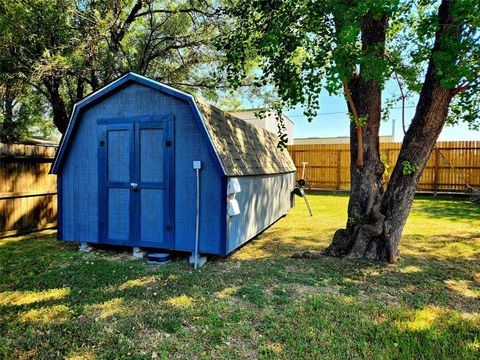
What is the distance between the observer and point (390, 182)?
4363 mm

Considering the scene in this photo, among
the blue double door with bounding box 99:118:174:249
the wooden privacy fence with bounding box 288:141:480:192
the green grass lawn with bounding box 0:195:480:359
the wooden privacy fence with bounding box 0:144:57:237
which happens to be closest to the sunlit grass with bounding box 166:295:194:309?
the green grass lawn with bounding box 0:195:480:359

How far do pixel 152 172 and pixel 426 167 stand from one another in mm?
11830

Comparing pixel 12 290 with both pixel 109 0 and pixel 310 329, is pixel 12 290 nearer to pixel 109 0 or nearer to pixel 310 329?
pixel 310 329

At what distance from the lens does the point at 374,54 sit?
3.64m

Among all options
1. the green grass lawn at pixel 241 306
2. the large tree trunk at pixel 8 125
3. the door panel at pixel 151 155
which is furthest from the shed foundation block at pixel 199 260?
the large tree trunk at pixel 8 125

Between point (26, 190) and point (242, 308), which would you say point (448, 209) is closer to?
point (242, 308)

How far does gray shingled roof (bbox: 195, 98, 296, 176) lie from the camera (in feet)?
14.1

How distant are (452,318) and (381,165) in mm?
2351

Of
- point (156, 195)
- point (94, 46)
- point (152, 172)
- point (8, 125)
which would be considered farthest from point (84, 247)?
point (8, 125)

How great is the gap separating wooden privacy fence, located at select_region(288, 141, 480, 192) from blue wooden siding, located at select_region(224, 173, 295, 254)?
7004 millimetres

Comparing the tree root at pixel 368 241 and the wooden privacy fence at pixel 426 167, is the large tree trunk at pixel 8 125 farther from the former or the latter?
the wooden privacy fence at pixel 426 167

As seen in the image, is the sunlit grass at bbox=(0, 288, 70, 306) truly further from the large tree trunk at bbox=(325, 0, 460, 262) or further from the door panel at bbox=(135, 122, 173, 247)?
the large tree trunk at bbox=(325, 0, 460, 262)

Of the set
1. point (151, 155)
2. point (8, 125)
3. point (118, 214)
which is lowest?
point (118, 214)

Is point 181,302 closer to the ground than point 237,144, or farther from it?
closer to the ground
